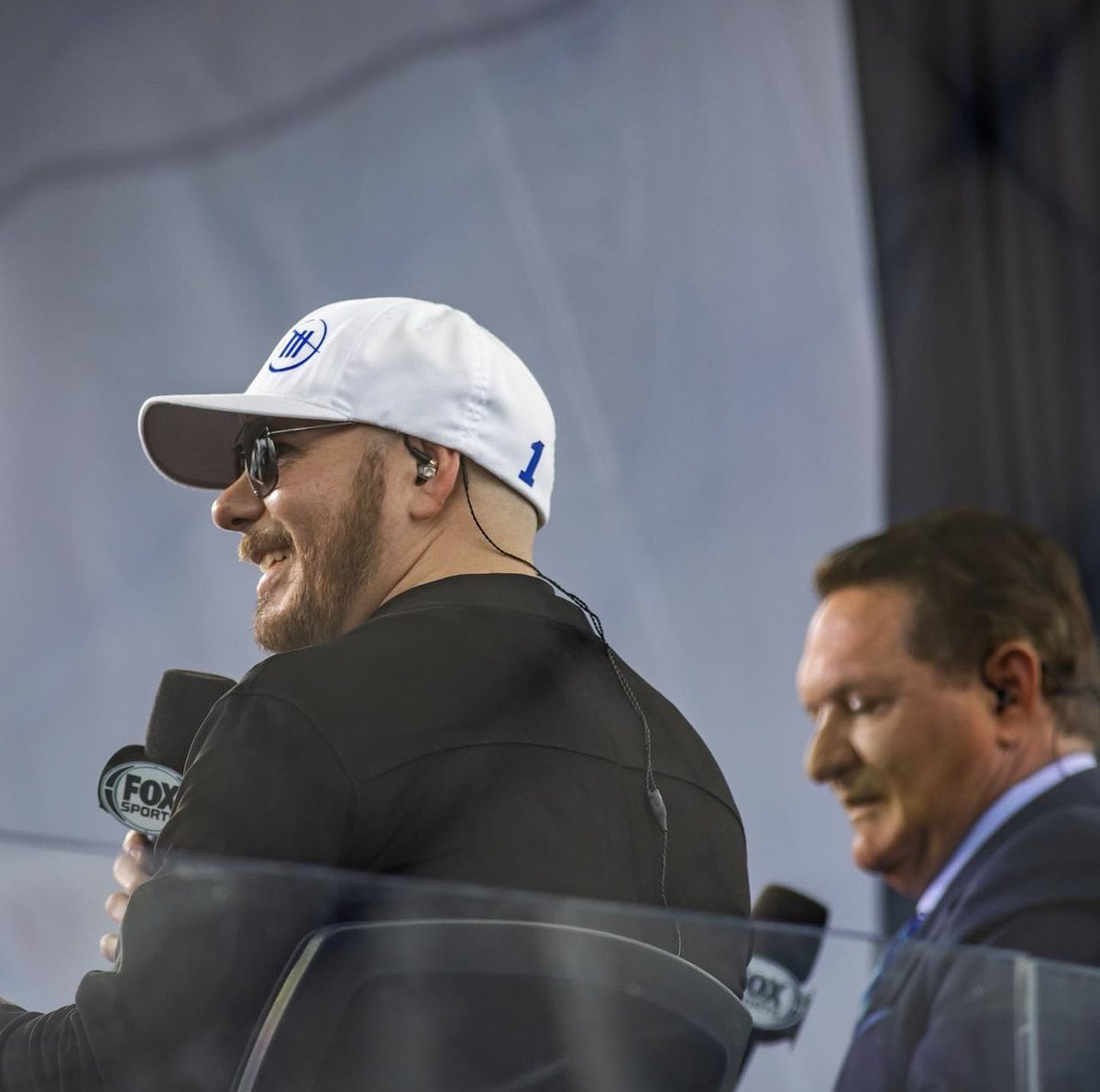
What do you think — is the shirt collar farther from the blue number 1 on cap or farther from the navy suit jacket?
the navy suit jacket

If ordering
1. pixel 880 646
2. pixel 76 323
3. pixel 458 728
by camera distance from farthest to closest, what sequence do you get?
pixel 76 323 → pixel 880 646 → pixel 458 728

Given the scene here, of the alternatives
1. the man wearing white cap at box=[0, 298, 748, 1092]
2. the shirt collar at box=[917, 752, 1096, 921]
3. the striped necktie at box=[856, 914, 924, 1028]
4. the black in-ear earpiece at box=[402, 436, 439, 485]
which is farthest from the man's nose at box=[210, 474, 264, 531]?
the shirt collar at box=[917, 752, 1096, 921]

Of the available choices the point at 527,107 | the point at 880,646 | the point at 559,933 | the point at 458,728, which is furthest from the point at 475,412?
the point at 527,107

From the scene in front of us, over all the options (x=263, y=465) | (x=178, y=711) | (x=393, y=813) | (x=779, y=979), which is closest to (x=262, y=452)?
(x=263, y=465)

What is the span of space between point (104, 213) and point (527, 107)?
66 cm

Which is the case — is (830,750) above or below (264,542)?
below

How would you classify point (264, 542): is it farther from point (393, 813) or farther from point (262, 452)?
point (393, 813)

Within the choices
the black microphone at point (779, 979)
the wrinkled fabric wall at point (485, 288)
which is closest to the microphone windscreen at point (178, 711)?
the black microphone at point (779, 979)

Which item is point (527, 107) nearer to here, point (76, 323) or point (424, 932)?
point (76, 323)

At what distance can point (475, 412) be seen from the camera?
1.01m

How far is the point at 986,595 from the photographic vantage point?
1.51 m

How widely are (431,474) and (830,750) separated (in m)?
0.76

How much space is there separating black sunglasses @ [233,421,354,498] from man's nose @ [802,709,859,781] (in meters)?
0.78

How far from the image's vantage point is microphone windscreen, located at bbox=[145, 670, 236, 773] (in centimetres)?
79
